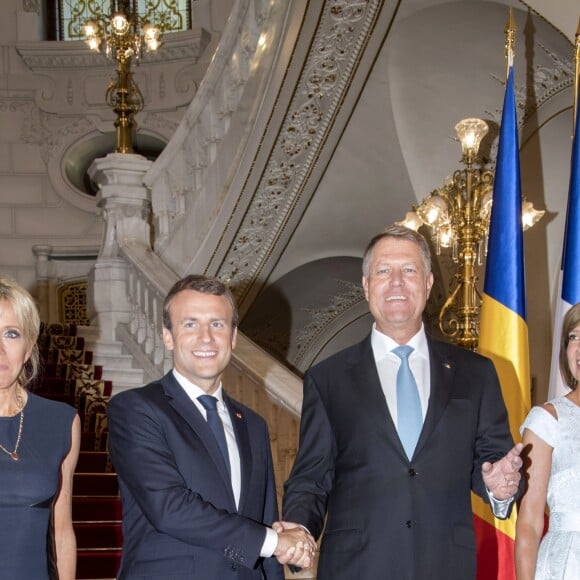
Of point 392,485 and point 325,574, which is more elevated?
point 392,485

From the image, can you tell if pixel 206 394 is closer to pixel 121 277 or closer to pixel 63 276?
pixel 121 277

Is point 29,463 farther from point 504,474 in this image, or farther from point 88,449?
point 88,449

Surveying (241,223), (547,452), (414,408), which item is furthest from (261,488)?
(241,223)

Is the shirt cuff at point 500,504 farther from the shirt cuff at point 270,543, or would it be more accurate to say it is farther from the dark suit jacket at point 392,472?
the shirt cuff at point 270,543

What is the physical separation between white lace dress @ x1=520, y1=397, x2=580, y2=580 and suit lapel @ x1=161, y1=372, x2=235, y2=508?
0.93 metres

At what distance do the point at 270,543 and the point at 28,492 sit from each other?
26.6 inches

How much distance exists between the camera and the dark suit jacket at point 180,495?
2873mm

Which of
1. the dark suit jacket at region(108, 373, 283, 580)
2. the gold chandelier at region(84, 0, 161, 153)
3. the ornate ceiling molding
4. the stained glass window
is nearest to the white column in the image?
the ornate ceiling molding

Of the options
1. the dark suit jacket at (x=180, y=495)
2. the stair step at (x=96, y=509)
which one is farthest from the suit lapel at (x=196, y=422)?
the stair step at (x=96, y=509)

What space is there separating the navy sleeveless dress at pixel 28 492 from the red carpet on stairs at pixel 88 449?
9.25 ft

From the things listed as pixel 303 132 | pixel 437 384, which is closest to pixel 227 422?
pixel 437 384

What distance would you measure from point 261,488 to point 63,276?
11.3m

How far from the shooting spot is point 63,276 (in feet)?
46.0

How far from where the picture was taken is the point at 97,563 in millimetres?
5723
